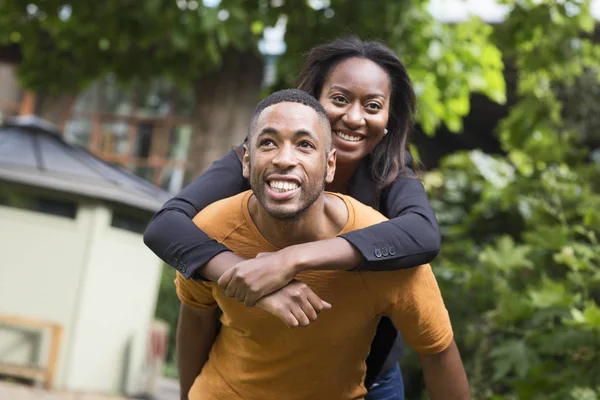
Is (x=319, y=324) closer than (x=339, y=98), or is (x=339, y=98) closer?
(x=319, y=324)

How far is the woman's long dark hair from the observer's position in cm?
265

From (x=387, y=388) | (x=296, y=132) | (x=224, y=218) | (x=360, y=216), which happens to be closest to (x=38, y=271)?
(x=387, y=388)

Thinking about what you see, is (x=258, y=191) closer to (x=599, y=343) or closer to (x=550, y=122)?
(x=599, y=343)

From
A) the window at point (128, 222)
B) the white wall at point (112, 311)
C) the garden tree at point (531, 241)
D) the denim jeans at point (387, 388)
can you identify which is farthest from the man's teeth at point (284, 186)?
the window at point (128, 222)

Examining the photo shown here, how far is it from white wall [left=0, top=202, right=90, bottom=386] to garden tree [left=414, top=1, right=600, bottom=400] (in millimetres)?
3251

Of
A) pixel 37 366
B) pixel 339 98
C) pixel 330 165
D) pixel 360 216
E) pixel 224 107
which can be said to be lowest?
pixel 37 366

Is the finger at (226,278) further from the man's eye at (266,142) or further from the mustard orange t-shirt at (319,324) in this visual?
the man's eye at (266,142)

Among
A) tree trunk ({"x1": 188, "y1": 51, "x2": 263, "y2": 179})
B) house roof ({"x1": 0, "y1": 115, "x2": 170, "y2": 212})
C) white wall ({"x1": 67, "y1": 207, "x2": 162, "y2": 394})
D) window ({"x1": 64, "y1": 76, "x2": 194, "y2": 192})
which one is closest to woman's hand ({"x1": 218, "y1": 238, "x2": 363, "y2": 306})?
house roof ({"x1": 0, "y1": 115, "x2": 170, "y2": 212})

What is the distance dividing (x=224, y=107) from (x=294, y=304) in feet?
26.6

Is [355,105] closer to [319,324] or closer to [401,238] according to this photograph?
[401,238]

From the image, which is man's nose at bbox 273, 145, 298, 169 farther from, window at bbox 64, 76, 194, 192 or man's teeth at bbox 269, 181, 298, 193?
window at bbox 64, 76, 194, 192

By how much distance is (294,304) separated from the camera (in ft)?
6.84

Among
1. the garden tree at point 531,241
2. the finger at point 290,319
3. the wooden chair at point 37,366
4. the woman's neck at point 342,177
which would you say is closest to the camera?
the finger at point 290,319

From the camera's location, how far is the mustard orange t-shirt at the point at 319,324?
7.55 ft
